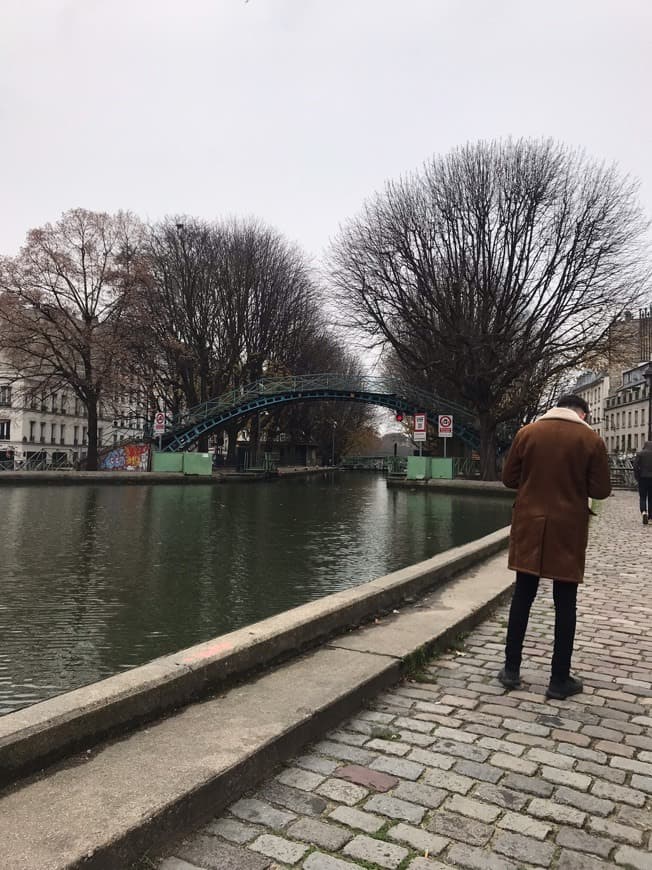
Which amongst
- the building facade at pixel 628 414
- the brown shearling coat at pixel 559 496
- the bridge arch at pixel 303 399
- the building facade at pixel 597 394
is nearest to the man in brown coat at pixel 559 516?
the brown shearling coat at pixel 559 496

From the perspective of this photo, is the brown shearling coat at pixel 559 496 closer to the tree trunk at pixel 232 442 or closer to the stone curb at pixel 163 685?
the stone curb at pixel 163 685

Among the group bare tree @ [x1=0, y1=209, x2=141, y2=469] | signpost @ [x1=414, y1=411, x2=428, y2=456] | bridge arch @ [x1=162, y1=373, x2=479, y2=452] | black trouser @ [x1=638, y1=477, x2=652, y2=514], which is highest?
bare tree @ [x1=0, y1=209, x2=141, y2=469]

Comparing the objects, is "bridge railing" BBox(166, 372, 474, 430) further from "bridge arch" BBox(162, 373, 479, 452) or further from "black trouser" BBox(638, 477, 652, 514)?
"black trouser" BBox(638, 477, 652, 514)

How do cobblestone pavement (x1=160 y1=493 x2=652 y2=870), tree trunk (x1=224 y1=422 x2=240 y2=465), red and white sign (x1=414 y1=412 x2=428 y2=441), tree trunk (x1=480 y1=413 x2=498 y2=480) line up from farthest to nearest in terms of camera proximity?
tree trunk (x1=224 y1=422 x2=240 y2=465), red and white sign (x1=414 y1=412 x2=428 y2=441), tree trunk (x1=480 y1=413 x2=498 y2=480), cobblestone pavement (x1=160 y1=493 x2=652 y2=870)

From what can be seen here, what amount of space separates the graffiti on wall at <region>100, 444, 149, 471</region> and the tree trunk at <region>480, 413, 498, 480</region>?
1771 cm

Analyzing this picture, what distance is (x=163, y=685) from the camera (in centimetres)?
345

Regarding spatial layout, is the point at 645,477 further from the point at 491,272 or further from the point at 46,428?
the point at 46,428

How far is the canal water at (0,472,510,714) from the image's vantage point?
229 inches

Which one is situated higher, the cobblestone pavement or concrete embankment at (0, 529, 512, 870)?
concrete embankment at (0, 529, 512, 870)

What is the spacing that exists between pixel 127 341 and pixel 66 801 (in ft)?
114

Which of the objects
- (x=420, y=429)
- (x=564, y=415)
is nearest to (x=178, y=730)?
(x=564, y=415)

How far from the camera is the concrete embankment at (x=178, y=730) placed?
2373mm

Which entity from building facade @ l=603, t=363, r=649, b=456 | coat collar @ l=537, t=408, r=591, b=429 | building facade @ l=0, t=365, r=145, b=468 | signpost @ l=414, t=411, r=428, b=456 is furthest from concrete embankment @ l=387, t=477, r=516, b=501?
building facade @ l=603, t=363, r=649, b=456

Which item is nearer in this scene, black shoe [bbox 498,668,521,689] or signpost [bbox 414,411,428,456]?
black shoe [bbox 498,668,521,689]
